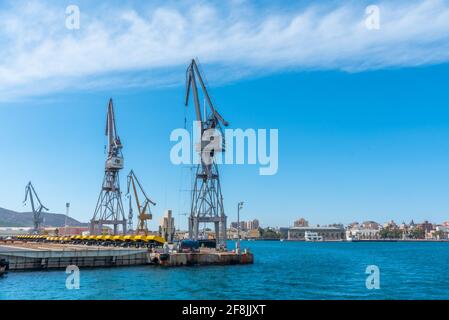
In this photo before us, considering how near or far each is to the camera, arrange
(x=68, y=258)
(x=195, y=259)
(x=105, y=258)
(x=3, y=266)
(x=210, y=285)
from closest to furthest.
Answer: (x=210, y=285) → (x=3, y=266) → (x=68, y=258) → (x=105, y=258) → (x=195, y=259)

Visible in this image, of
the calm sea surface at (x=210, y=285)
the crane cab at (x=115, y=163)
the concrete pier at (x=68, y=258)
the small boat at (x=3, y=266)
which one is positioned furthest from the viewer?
the crane cab at (x=115, y=163)

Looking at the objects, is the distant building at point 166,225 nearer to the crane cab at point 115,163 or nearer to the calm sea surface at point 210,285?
the crane cab at point 115,163

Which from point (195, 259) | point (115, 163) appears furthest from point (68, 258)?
point (115, 163)

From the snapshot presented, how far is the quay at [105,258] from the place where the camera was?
61.1m

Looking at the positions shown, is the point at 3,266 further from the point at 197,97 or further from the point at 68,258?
the point at 197,97

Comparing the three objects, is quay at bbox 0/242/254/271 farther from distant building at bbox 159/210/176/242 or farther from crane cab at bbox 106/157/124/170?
crane cab at bbox 106/157/124/170

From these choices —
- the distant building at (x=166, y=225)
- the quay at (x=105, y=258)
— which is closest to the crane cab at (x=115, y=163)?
the distant building at (x=166, y=225)

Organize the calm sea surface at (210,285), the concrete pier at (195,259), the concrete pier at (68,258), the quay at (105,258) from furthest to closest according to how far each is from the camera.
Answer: the concrete pier at (195,259) → the quay at (105,258) → the concrete pier at (68,258) → the calm sea surface at (210,285)

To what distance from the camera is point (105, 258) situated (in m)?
68.8

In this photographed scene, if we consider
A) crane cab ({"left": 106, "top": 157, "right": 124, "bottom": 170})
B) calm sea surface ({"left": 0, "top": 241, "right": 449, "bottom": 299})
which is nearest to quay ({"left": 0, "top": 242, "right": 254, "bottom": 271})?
calm sea surface ({"left": 0, "top": 241, "right": 449, "bottom": 299})

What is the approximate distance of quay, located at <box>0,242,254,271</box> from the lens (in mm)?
61125

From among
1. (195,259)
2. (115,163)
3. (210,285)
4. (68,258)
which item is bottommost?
(210,285)
